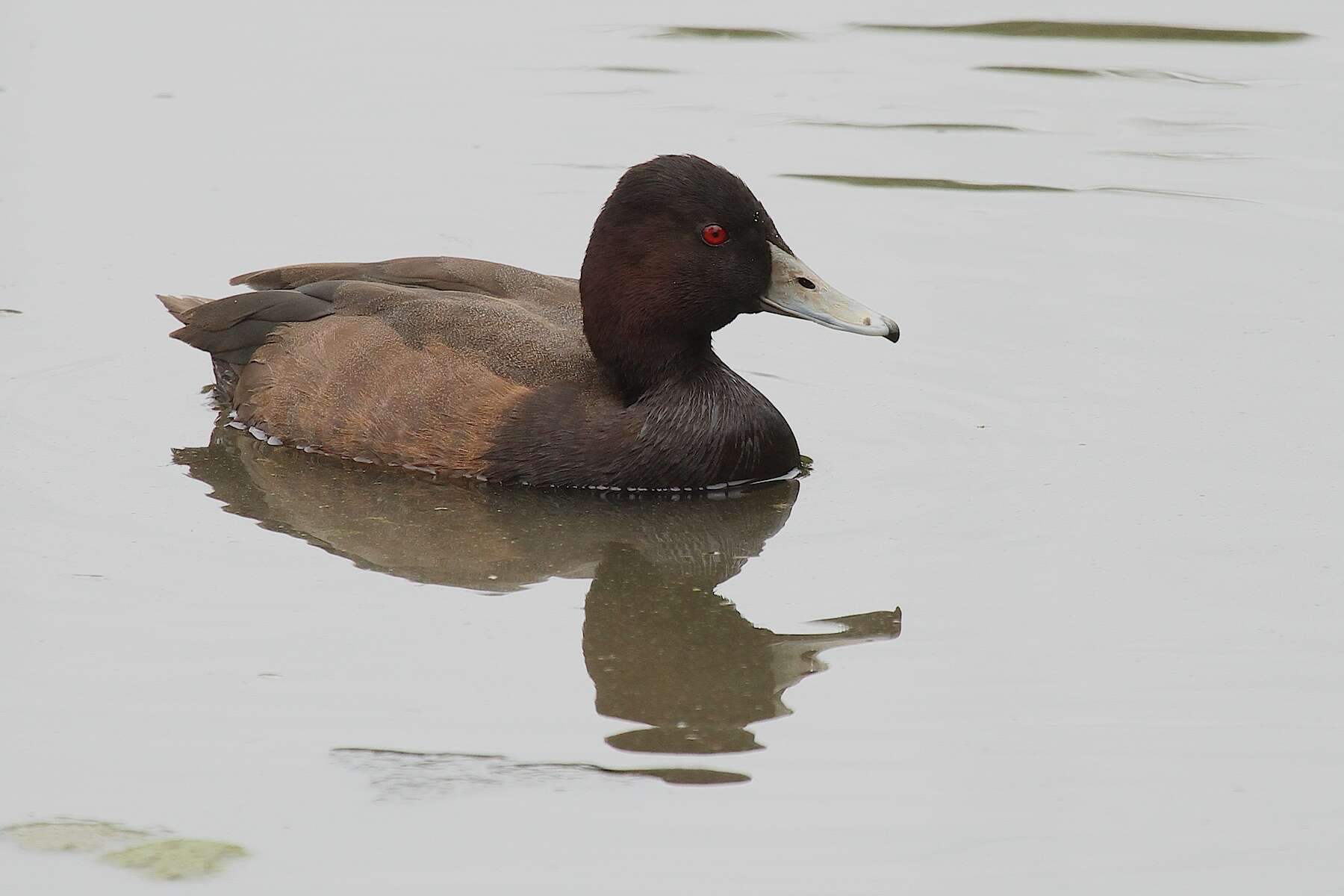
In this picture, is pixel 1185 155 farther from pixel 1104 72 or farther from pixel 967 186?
pixel 1104 72

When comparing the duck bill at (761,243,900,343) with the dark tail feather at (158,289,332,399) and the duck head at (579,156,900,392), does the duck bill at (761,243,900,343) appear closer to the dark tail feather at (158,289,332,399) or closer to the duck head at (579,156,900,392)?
the duck head at (579,156,900,392)

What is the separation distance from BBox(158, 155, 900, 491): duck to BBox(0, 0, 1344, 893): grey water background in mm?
213

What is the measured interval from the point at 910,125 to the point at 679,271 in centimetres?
551

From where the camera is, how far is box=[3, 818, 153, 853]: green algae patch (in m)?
5.08

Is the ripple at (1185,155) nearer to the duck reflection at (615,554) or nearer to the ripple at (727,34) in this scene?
the ripple at (727,34)

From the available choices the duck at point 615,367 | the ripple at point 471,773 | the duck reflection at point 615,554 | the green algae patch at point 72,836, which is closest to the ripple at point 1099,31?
the duck at point 615,367

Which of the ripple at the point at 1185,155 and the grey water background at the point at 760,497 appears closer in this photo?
the grey water background at the point at 760,497

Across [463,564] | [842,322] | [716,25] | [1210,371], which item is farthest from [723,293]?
[716,25]

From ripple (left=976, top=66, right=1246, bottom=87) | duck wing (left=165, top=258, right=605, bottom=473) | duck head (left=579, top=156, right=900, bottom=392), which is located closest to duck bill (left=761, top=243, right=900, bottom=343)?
duck head (left=579, top=156, right=900, bottom=392)

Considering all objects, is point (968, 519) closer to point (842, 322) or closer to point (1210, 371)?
point (842, 322)

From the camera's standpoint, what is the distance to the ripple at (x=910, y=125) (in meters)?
13.1

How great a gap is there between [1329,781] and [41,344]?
21.3 feet

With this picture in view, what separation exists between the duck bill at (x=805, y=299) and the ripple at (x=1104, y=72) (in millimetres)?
6501

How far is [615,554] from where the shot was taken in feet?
24.5
